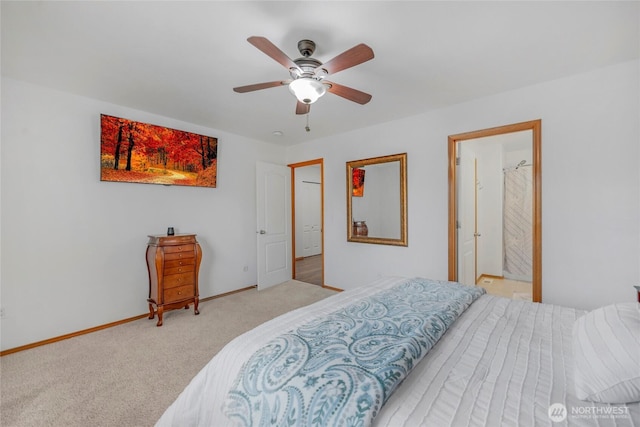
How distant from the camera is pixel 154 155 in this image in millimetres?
3227

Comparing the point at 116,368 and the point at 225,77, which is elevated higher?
the point at 225,77

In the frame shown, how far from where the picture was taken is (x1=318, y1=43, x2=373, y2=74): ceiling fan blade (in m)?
1.54

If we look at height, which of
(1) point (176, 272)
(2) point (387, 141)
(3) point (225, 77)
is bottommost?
(1) point (176, 272)

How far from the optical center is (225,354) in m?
1.20

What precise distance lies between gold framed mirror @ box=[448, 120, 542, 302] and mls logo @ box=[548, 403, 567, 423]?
7.36 ft

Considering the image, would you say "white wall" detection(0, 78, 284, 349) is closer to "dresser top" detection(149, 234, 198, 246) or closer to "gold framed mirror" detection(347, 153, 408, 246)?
"dresser top" detection(149, 234, 198, 246)

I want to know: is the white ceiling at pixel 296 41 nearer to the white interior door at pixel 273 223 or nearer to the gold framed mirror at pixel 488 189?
the gold framed mirror at pixel 488 189

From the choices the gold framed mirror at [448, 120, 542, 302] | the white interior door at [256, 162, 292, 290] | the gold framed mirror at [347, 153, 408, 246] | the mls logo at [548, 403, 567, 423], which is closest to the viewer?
the mls logo at [548, 403, 567, 423]

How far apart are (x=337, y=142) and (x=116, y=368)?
3673 mm

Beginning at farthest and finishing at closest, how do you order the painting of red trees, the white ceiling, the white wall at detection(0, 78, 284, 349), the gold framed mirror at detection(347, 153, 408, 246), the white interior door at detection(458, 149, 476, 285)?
the gold framed mirror at detection(347, 153, 408, 246)
the white interior door at detection(458, 149, 476, 285)
the painting of red trees
the white wall at detection(0, 78, 284, 349)
the white ceiling

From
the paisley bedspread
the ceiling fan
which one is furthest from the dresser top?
the paisley bedspread

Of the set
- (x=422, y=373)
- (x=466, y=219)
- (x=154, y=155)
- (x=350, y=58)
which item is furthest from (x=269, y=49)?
(x=466, y=219)

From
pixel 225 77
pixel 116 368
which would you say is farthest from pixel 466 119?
pixel 116 368

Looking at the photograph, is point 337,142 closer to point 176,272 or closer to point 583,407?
point 176,272
